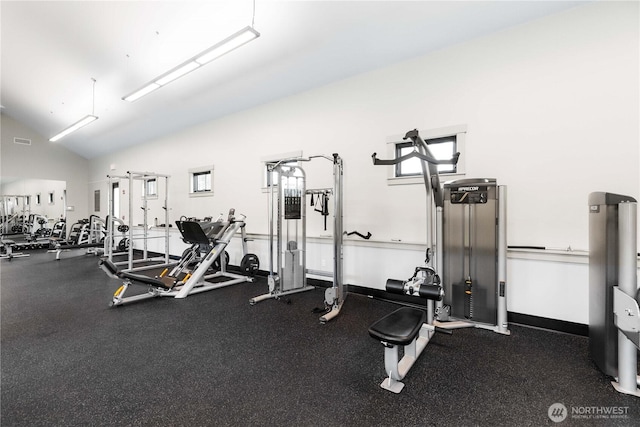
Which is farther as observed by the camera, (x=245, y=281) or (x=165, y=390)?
(x=245, y=281)

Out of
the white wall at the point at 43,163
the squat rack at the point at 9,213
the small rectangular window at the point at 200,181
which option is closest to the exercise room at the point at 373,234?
the small rectangular window at the point at 200,181

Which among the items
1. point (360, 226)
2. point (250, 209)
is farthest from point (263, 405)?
point (250, 209)

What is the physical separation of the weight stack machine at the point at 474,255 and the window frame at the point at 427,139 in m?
0.42

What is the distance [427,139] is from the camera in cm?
353

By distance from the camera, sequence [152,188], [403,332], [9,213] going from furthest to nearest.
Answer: [9,213] → [152,188] → [403,332]

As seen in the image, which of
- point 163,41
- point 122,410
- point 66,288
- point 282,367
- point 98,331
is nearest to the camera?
point 122,410

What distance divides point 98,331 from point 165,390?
1.49 metres

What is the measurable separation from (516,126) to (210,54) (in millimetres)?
3568

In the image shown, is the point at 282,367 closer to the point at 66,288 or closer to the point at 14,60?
the point at 66,288

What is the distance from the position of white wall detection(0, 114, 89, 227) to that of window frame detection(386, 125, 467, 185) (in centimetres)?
1131

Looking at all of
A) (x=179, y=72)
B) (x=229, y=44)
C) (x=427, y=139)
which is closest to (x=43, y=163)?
(x=179, y=72)

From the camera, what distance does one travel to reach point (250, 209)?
5379 mm

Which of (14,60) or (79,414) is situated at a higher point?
(14,60)

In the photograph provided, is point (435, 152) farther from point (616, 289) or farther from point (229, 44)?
point (229, 44)
